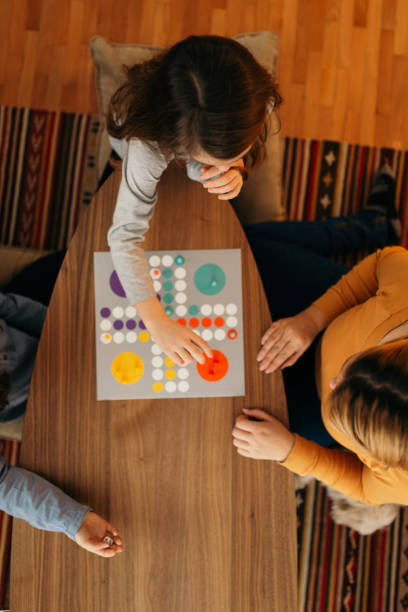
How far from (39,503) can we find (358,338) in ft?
2.15

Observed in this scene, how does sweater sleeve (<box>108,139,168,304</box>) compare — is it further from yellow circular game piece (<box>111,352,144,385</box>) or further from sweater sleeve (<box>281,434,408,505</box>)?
sweater sleeve (<box>281,434,408,505</box>)

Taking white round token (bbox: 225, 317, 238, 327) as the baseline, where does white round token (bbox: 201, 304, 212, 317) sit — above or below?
above

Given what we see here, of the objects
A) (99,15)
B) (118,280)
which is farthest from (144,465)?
(99,15)

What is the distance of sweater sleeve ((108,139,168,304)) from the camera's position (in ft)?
2.75

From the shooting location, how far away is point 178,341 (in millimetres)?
852

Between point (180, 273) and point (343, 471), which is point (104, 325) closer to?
point (180, 273)

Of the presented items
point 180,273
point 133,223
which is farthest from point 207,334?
point 133,223

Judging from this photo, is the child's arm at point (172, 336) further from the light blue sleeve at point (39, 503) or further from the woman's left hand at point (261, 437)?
the light blue sleeve at point (39, 503)

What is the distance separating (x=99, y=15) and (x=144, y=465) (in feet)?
4.70

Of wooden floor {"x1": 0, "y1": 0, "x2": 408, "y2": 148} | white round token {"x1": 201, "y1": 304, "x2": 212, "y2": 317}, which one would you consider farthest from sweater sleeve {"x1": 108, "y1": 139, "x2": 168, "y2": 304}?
wooden floor {"x1": 0, "y1": 0, "x2": 408, "y2": 148}

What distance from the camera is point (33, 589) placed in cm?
84

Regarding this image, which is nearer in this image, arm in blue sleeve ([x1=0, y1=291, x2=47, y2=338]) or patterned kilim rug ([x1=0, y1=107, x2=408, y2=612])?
arm in blue sleeve ([x1=0, y1=291, x2=47, y2=338])

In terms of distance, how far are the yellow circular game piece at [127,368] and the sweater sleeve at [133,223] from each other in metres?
0.11

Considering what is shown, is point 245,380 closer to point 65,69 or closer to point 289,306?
point 289,306
